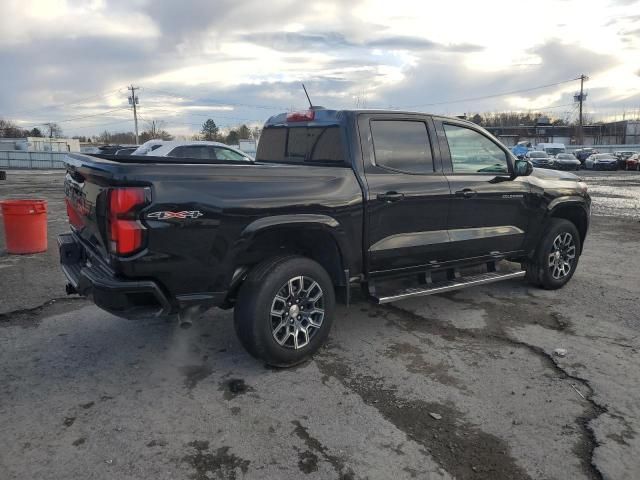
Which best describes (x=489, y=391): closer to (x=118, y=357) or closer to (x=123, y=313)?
(x=123, y=313)

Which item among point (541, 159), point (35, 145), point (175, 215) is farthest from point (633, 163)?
point (35, 145)

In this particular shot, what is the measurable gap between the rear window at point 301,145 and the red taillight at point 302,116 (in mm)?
81

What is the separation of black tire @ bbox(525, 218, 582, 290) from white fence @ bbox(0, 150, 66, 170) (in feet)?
159

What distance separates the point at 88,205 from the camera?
3.80 m

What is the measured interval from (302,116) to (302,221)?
1434mm

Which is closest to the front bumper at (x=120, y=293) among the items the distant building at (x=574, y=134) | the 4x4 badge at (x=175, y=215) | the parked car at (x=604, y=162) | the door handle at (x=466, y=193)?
the 4x4 badge at (x=175, y=215)

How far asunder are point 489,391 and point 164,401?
2218 millimetres

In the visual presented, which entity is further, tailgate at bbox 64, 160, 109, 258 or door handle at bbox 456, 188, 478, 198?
door handle at bbox 456, 188, 478, 198

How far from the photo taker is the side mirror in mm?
5539

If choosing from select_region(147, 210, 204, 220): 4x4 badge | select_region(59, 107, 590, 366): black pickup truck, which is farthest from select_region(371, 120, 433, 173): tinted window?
select_region(147, 210, 204, 220): 4x4 badge

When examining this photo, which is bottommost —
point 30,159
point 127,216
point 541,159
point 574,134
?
point 127,216

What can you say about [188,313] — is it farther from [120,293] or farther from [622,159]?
[622,159]

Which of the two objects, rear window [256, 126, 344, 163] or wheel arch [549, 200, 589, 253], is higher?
rear window [256, 126, 344, 163]

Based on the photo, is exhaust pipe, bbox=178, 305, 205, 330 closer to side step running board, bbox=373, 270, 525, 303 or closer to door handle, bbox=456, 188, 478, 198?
side step running board, bbox=373, 270, 525, 303
